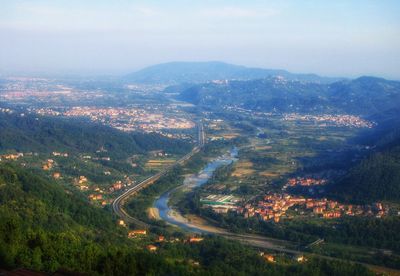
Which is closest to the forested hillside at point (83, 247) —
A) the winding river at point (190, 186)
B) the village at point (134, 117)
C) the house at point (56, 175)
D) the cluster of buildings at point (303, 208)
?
the winding river at point (190, 186)

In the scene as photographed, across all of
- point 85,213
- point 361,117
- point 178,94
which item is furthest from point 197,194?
point 178,94

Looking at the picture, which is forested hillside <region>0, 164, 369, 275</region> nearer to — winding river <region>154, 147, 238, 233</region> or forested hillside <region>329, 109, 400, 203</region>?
winding river <region>154, 147, 238, 233</region>

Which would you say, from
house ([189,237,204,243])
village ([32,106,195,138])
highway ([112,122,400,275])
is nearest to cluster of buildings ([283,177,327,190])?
highway ([112,122,400,275])

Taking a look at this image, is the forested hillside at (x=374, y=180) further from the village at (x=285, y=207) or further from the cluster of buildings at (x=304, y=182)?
the cluster of buildings at (x=304, y=182)

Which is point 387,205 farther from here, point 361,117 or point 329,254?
point 361,117

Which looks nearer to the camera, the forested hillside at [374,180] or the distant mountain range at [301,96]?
the forested hillside at [374,180]
